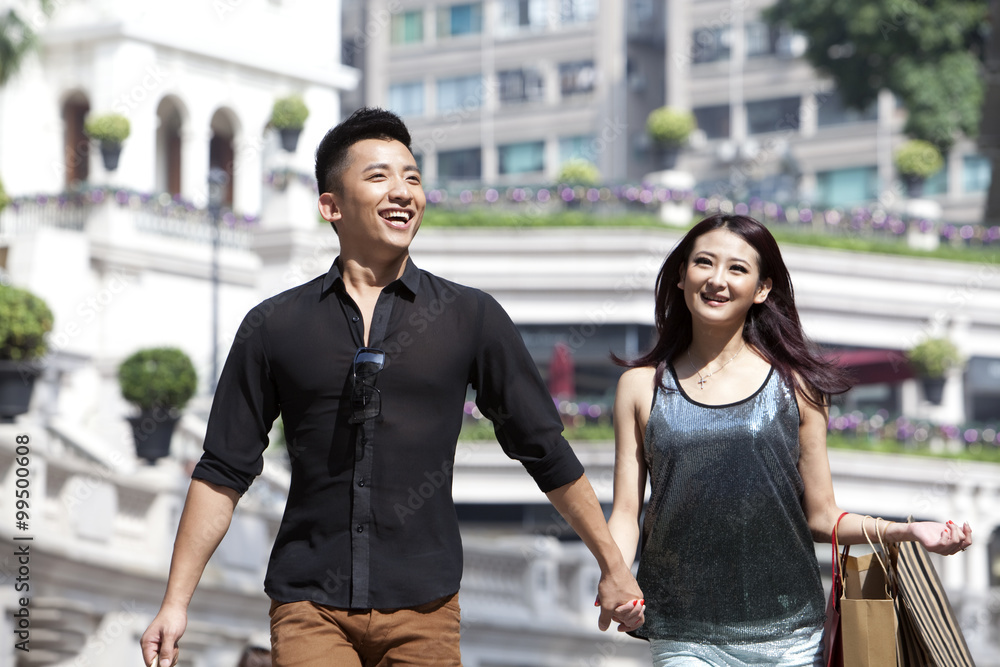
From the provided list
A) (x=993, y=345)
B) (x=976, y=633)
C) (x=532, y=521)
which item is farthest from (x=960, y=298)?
(x=976, y=633)

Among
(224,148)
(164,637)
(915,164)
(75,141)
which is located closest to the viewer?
(164,637)

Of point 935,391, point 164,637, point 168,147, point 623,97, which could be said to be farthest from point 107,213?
point 623,97

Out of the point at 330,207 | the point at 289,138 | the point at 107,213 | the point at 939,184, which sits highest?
the point at 939,184

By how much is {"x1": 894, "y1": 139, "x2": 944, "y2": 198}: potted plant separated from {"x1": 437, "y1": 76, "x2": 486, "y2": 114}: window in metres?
23.3

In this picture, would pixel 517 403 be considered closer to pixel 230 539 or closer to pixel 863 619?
pixel 863 619

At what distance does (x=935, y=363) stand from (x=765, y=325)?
24216mm

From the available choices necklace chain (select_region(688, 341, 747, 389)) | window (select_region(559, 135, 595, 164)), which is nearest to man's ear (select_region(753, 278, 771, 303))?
necklace chain (select_region(688, 341, 747, 389))

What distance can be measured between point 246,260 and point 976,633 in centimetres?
2074

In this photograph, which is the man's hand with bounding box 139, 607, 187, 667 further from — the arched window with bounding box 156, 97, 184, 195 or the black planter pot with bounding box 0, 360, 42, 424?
the arched window with bounding box 156, 97, 184, 195

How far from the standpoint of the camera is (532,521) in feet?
92.8

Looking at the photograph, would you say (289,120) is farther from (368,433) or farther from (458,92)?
(458,92)

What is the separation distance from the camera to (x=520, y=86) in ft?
171

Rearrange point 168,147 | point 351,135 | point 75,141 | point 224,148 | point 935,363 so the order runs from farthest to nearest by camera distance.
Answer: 1. point 224,148
2. point 168,147
3. point 75,141
4. point 935,363
5. point 351,135

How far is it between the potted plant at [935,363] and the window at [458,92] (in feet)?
92.7
